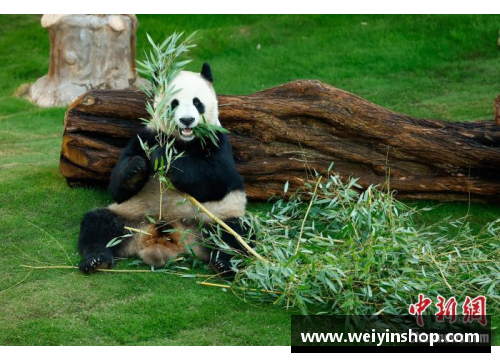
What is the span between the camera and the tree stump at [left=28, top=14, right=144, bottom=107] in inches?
371

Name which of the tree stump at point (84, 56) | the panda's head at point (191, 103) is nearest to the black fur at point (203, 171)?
the panda's head at point (191, 103)

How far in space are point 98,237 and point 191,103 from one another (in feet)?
3.51

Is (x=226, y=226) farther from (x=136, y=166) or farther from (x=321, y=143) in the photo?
(x=321, y=143)

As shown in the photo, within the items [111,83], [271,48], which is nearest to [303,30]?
[271,48]

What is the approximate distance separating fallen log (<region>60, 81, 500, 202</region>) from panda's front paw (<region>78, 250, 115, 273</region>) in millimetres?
1203

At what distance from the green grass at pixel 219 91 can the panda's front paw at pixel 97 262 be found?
7cm

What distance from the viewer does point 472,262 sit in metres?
4.44

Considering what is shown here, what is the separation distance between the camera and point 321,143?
5738mm

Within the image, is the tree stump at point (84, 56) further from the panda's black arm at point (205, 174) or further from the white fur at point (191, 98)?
the panda's black arm at point (205, 174)

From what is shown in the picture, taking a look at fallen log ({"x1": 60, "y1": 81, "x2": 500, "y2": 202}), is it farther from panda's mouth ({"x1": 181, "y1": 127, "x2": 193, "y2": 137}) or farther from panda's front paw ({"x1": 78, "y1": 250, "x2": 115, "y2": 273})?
panda's front paw ({"x1": 78, "y1": 250, "x2": 115, "y2": 273})

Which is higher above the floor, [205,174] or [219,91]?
[219,91]

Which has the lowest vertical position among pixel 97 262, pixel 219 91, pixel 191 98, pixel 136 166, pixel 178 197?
pixel 97 262

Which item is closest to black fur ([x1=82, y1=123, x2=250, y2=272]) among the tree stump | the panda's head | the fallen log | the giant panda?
the giant panda

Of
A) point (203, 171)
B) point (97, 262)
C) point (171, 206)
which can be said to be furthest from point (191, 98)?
point (97, 262)
